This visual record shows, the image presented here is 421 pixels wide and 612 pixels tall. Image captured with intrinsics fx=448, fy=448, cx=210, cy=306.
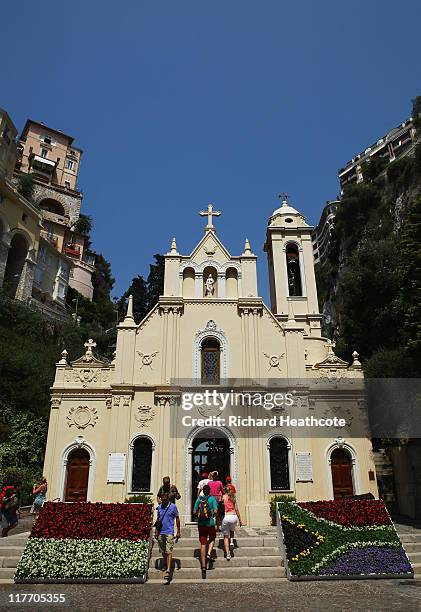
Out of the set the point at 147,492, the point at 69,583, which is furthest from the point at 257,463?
the point at 69,583

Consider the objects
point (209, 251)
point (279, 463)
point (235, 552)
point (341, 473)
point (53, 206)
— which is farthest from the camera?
point (53, 206)

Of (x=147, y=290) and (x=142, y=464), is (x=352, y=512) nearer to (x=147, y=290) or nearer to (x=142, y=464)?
(x=142, y=464)

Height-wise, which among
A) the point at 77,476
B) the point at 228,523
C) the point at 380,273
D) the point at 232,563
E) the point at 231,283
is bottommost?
the point at 232,563

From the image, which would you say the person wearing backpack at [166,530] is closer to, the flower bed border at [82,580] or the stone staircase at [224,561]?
the stone staircase at [224,561]

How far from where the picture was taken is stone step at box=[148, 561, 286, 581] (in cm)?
1102

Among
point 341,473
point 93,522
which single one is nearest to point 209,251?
point 341,473

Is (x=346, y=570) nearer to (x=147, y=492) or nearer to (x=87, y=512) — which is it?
(x=87, y=512)

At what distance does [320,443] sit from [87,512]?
11.5m

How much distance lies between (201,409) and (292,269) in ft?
39.3

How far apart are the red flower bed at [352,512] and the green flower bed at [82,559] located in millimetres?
4835

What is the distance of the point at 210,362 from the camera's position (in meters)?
21.6

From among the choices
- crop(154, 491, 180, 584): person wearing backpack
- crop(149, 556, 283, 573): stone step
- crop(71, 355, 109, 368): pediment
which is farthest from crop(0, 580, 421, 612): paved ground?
crop(71, 355, 109, 368): pediment

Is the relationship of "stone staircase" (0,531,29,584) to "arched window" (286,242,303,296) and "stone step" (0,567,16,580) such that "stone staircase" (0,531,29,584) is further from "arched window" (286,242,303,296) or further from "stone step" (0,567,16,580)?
"arched window" (286,242,303,296)

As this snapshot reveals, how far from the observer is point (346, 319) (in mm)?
34469
